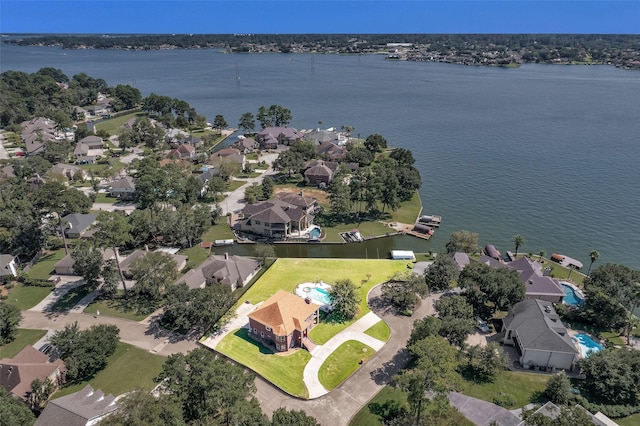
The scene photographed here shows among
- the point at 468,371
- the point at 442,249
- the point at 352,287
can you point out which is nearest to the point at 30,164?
the point at 352,287

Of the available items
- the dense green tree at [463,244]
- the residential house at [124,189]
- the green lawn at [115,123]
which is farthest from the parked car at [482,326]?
the green lawn at [115,123]

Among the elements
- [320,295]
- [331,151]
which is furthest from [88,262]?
[331,151]

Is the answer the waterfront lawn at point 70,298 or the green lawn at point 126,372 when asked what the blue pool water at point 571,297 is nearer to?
the green lawn at point 126,372

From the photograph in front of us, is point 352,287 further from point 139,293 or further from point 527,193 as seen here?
point 527,193

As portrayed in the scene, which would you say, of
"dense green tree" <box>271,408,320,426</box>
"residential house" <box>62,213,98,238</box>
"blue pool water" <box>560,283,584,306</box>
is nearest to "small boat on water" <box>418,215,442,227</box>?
"blue pool water" <box>560,283,584,306</box>

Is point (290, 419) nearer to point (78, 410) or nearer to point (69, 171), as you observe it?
point (78, 410)

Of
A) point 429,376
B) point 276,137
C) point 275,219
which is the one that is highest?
point 276,137
